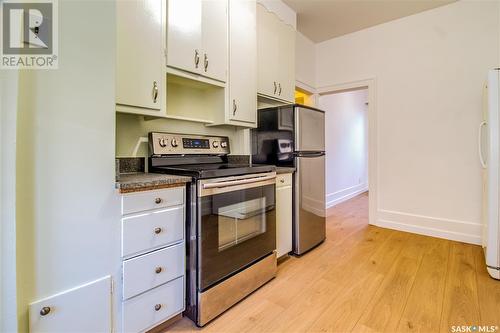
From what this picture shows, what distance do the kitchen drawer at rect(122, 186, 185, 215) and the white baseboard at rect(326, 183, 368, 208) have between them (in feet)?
12.0

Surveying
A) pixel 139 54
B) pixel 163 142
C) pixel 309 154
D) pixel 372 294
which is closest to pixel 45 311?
pixel 163 142

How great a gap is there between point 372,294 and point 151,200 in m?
1.70

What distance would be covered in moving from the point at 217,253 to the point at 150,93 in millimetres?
1124

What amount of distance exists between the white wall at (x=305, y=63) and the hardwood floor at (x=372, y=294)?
2409 mm

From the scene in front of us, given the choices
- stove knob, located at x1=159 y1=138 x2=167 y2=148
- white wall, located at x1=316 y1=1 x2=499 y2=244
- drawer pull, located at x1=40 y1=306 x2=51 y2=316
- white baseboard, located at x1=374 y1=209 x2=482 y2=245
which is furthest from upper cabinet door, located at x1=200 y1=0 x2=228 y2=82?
white baseboard, located at x1=374 y1=209 x2=482 y2=245

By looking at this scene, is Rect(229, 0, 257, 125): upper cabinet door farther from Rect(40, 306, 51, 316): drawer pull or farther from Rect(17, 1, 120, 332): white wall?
Rect(40, 306, 51, 316): drawer pull

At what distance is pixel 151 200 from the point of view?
1312 millimetres

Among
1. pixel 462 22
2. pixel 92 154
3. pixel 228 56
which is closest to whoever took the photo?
pixel 92 154

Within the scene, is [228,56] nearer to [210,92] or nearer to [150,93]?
[210,92]

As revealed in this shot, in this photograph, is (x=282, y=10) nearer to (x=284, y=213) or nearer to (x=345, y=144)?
(x=284, y=213)

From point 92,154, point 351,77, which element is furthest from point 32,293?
point 351,77

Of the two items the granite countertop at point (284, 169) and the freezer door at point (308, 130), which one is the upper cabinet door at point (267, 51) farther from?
the granite countertop at point (284, 169)

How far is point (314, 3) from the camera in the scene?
2.99 metres

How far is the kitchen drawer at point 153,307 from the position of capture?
126 centimetres
